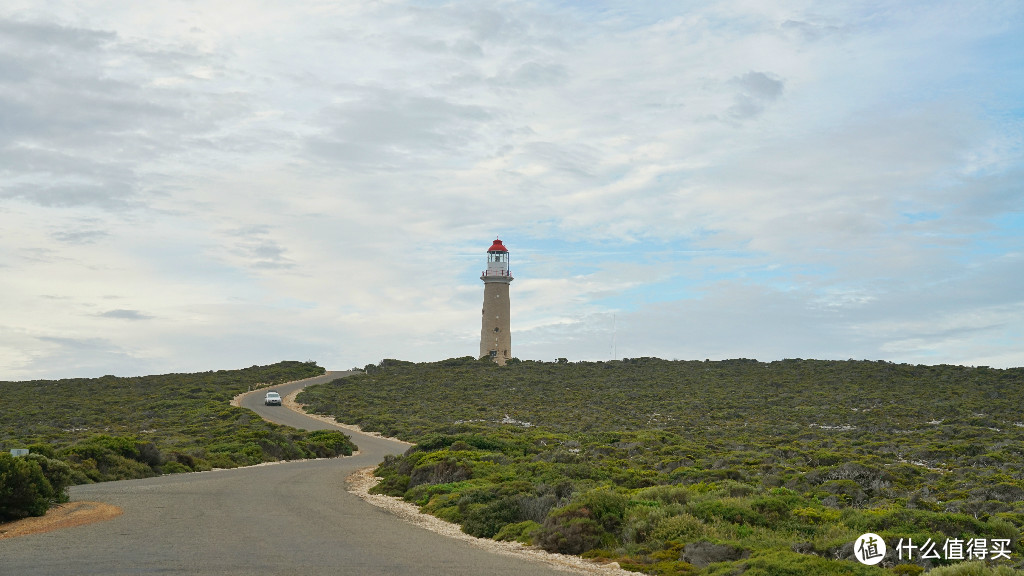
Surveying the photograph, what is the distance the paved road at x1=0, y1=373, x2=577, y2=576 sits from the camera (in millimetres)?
11164

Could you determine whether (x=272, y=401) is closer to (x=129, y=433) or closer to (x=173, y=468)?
(x=129, y=433)

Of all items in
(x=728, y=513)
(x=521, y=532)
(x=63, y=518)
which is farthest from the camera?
(x=63, y=518)

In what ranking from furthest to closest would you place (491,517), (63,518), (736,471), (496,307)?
(496,307)
(736,471)
(63,518)
(491,517)

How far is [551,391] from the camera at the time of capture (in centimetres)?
6431

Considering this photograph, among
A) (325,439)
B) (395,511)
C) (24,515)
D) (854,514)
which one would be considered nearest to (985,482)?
(854,514)

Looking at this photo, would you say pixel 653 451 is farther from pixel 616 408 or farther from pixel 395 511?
pixel 616 408

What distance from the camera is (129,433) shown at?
134ft

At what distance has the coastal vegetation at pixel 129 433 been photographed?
18406 mm

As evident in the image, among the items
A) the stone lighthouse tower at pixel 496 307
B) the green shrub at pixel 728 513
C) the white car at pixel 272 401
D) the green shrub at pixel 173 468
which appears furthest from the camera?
the stone lighthouse tower at pixel 496 307

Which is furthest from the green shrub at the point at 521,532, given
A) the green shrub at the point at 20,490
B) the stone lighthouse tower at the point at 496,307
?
the stone lighthouse tower at the point at 496,307

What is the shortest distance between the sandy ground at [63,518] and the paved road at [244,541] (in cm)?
43

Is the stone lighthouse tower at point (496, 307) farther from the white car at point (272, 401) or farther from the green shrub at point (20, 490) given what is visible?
the green shrub at point (20, 490)

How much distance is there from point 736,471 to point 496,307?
55056 millimetres

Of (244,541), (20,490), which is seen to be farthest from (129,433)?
(244,541)
